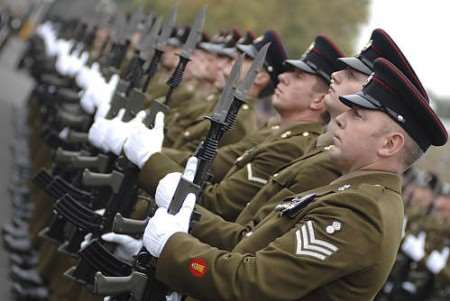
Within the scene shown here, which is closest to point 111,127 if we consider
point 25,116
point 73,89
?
point 73,89

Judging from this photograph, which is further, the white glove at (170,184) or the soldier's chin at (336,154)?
the white glove at (170,184)

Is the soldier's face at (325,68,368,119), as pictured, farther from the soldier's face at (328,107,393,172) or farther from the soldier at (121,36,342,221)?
the soldier's face at (328,107,393,172)

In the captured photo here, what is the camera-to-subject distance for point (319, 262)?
121 inches

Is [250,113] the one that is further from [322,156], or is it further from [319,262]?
[319,262]

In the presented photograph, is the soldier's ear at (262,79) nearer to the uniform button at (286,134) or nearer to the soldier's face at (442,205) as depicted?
the uniform button at (286,134)

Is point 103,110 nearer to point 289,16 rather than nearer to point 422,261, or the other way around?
point 422,261

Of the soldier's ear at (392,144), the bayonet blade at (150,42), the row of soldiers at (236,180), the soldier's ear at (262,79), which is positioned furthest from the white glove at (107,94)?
the soldier's ear at (392,144)

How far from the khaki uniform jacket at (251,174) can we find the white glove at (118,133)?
501 millimetres

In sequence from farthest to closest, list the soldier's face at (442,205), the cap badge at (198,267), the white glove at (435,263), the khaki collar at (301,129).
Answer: the soldier's face at (442,205) < the white glove at (435,263) < the khaki collar at (301,129) < the cap badge at (198,267)

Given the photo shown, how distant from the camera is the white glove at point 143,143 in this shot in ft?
13.9

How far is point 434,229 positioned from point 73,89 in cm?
431

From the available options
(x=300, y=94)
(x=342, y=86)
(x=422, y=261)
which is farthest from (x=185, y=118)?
(x=422, y=261)

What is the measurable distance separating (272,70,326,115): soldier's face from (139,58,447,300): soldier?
1.37 m

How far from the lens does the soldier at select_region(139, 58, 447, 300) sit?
309 cm
